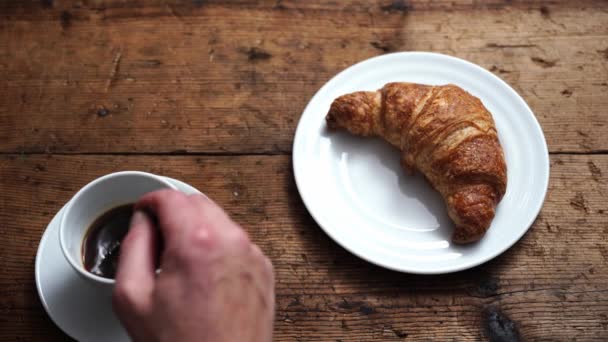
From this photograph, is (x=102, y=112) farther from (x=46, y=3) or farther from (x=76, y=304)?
(x=76, y=304)

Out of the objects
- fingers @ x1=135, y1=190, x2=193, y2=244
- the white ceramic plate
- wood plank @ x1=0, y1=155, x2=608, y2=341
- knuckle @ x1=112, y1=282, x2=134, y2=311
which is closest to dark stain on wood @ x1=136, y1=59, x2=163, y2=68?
wood plank @ x1=0, y1=155, x2=608, y2=341

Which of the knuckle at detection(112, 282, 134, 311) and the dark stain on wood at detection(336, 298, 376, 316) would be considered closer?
the knuckle at detection(112, 282, 134, 311)

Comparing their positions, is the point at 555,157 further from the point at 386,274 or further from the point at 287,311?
the point at 287,311

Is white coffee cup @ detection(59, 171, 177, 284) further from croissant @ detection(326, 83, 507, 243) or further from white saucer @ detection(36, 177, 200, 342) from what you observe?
croissant @ detection(326, 83, 507, 243)

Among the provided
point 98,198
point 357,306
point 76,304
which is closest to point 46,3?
point 98,198

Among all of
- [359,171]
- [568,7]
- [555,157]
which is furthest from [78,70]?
[568,7]

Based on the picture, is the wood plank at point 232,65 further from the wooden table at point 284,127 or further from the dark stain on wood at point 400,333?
the dark stain on wood at point 400,333

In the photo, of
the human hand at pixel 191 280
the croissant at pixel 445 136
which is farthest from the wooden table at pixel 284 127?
the human hand at pixel 191 280
